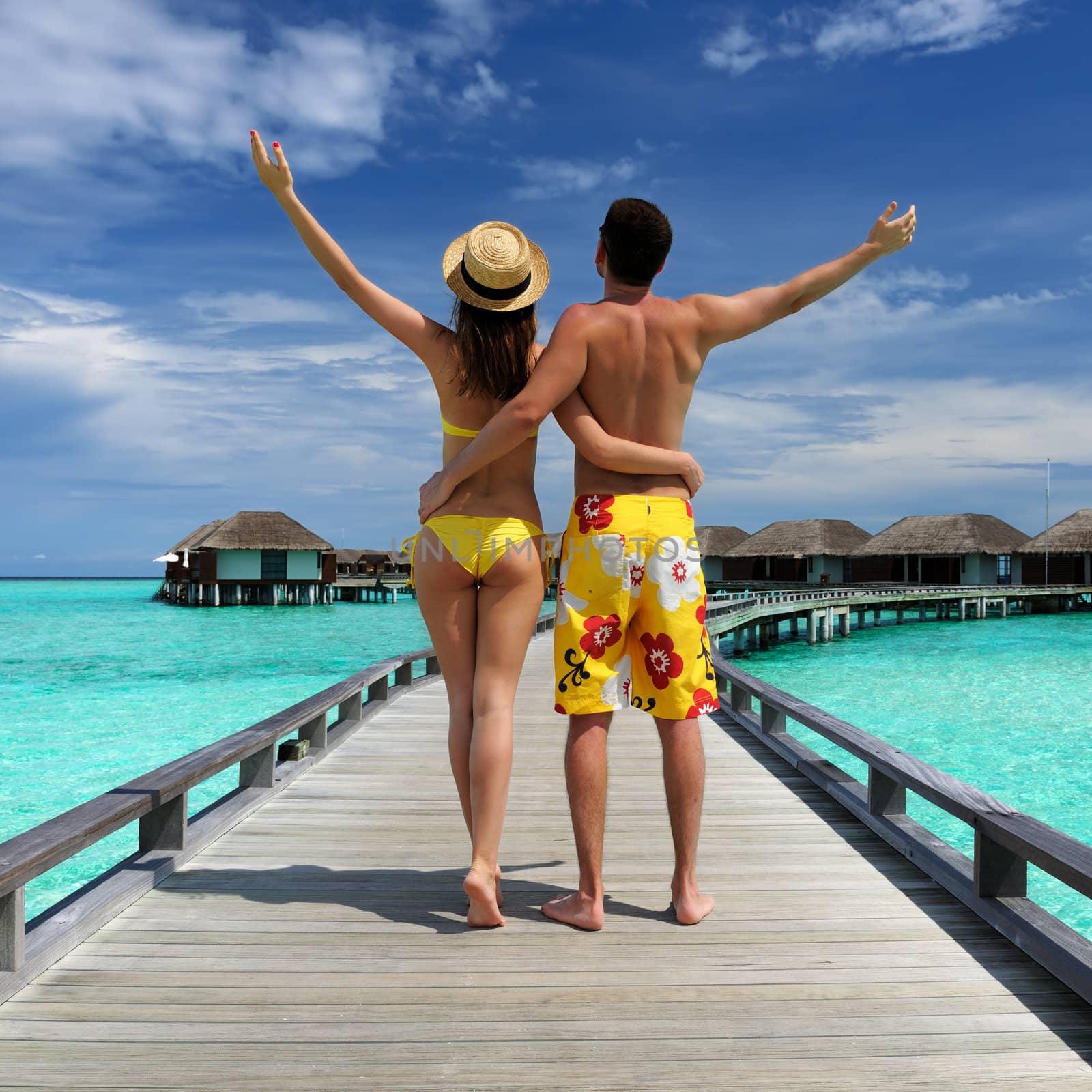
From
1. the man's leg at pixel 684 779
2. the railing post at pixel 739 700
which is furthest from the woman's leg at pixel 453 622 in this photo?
the railing post at pixel 739 700

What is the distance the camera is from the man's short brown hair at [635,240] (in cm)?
237

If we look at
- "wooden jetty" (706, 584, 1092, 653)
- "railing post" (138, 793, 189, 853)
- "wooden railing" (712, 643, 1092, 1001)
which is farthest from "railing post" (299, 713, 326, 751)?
"wooden jetty" (706, 584, 1092, 653)

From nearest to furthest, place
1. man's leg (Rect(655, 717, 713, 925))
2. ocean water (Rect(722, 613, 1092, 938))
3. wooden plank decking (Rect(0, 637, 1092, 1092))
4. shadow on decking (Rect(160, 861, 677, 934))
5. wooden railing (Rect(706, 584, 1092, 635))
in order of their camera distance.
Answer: wooden plank decking (Rect(0, 637, 1092, 1092))
man's leg (Rect(655, 717, 713, 925))
shadow on decking (Rect(160, 861, 677, 934))
ocean water (Rect(722, 613, 1092, 938))
wooden railing (Rect(706, 584, 1092, 635))

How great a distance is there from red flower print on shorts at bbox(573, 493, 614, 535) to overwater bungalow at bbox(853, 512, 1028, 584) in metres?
45.6

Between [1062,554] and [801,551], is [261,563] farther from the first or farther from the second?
[1062,554]

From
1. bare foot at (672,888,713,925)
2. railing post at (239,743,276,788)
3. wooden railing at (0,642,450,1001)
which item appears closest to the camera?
wooden railing at (0,642,450,1001)

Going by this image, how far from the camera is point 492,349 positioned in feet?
7.99

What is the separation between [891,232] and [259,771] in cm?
348

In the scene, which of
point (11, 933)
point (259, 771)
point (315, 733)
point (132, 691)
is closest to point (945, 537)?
point (132, 691)

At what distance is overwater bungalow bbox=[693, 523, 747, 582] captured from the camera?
52344 millimetres

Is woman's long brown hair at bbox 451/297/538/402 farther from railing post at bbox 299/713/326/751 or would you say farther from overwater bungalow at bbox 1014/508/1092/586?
overwater bungalow at bbox 1014/508/1092/586

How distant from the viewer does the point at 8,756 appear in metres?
12.9

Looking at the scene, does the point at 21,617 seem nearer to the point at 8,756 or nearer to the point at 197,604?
the point at 197,604

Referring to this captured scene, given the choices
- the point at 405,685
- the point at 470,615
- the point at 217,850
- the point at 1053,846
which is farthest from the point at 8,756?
the point at 1053,846
